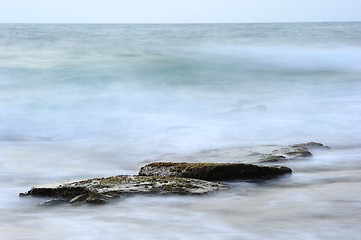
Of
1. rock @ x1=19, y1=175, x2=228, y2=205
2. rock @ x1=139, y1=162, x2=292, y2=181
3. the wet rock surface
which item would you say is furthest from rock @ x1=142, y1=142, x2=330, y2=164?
rock @ x1=19, y1=175, x2=228, y2=205

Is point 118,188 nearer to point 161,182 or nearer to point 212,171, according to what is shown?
point 161,182

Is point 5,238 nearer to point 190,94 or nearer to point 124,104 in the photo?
point 124,104

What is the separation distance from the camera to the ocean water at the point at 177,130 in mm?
3969

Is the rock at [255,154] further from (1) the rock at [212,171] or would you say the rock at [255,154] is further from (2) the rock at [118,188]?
(2) the rock at [118,188]

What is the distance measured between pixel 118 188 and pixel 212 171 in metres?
0.85

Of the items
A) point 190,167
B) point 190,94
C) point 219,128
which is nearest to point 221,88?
point 190,94

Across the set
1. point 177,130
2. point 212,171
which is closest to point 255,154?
point 212,171

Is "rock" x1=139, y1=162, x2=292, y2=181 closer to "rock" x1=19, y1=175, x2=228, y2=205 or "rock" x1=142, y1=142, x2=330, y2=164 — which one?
"rock" x1=19, y1=175, x2=228, y2=205

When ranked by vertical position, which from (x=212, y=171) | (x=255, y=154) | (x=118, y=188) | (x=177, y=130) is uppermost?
(x=177, y=130)

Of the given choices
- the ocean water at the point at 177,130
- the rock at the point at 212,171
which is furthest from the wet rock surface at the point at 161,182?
the ocean water at the point at 177,130

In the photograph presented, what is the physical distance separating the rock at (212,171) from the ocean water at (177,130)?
113 millimetres

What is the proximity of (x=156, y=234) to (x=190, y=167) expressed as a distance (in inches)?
47.6

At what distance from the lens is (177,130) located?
9.24 m

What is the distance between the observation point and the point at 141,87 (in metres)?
13.8
